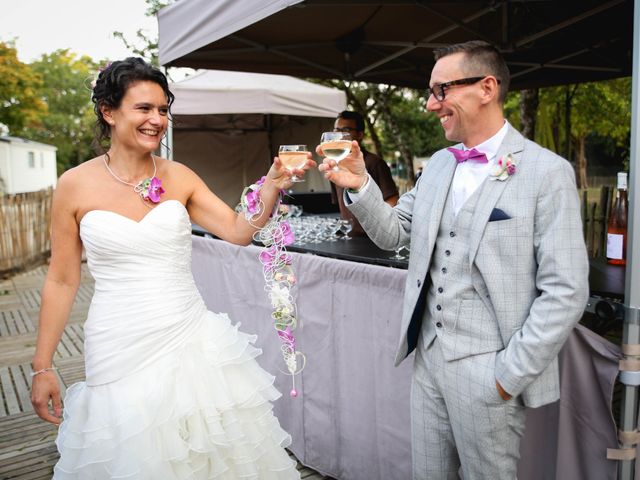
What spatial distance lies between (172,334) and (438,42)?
4700 mm

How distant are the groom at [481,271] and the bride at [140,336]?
0.51 meters

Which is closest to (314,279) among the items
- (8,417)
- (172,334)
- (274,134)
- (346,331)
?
(346,331)

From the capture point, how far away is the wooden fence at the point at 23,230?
970 centimetres

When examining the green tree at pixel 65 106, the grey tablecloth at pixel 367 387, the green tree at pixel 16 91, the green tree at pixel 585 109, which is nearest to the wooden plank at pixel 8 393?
Answer: the grey tablecloth at pixel 367 387

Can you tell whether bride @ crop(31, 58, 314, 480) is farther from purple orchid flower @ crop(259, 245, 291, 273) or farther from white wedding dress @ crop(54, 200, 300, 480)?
purple orchid flower @ crop(259, 245, 291, 273)

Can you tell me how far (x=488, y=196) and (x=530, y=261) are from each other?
0.24m

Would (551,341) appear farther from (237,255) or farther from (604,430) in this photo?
(237,255)

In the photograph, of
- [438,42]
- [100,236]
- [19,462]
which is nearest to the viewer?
[100,236]

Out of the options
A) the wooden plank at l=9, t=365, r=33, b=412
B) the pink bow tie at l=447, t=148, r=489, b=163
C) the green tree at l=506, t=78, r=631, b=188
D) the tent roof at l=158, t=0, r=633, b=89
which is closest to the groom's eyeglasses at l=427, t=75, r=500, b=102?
the pink bow tie at l=447, t=148, r=489, b=163

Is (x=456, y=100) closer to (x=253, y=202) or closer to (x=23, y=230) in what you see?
(x=253, y=202)

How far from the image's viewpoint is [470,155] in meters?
1.81

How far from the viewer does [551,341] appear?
5.05 ft

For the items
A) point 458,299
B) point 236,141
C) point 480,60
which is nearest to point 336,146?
point 480,60

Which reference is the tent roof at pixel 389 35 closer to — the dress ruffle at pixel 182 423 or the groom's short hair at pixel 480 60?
the groom's short hair at pixel 480 60
